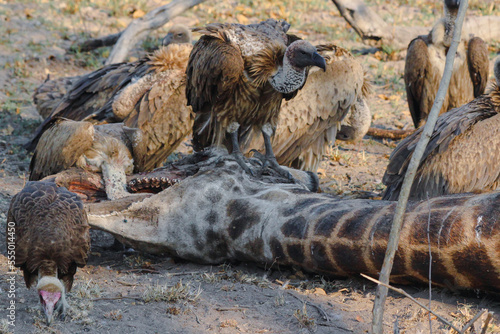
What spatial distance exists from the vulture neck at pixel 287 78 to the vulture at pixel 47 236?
2.00 m

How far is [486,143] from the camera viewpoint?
4414 mm

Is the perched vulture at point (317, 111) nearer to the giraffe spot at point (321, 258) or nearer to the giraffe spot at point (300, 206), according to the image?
the giraffe spot at point (300, 206)

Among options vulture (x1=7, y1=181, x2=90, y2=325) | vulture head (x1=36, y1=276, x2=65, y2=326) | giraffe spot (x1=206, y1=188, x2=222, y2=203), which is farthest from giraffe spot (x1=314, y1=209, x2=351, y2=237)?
vulture head (x1=36, y1=276, x2=65, y2=326)

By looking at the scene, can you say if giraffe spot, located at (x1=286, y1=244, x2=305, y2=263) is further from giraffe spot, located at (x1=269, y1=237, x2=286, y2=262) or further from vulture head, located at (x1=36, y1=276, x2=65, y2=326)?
vulture head, located at (x1=36, y1=276, x2=65, y2=326)

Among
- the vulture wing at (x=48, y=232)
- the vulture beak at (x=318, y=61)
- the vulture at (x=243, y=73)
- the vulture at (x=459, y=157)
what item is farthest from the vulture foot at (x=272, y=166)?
the vulture wing at (x=48, y=232)

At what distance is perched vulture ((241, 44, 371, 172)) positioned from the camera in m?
5.97

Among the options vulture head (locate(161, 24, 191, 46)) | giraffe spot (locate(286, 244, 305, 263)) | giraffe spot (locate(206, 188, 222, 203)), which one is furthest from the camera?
vulture head (locate(161, 24, 191, 46))

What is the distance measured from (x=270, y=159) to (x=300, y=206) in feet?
4.49

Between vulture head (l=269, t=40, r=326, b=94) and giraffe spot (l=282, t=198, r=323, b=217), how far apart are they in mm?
1312

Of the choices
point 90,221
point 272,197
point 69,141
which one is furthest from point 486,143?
point 69,141

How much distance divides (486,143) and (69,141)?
Answer: 121 inches

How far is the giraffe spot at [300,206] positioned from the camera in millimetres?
3611

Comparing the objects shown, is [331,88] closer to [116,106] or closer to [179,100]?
[179,100]

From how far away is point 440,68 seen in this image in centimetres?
717
